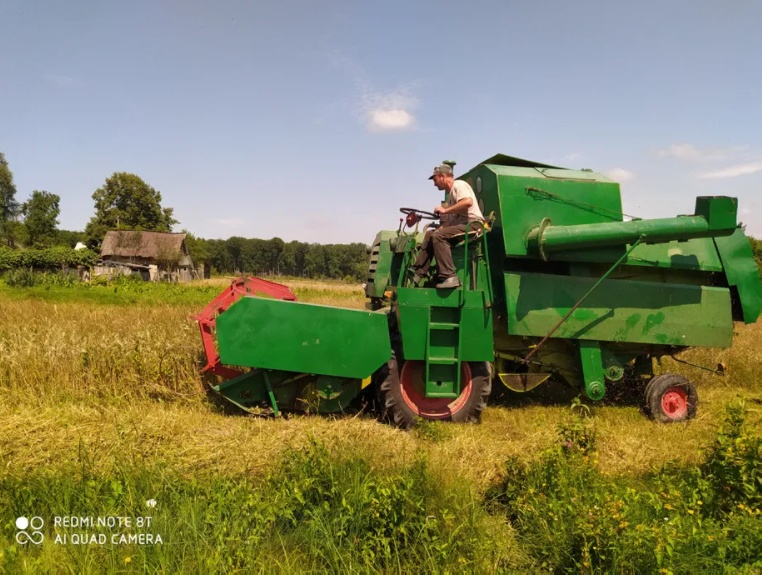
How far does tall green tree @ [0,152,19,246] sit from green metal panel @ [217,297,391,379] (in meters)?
69.1

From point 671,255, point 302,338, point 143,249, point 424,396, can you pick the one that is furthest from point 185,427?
point 143,249

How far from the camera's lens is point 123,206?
54.7m

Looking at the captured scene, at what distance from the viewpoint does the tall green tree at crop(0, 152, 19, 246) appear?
59.3 m

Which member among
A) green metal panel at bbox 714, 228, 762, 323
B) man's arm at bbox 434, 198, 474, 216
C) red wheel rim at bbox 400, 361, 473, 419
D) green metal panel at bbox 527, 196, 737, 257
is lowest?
red wheel rim at bbox 400, 361, 473, 419

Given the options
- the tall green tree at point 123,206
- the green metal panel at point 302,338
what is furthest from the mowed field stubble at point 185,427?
the tall green tree at point 123,206

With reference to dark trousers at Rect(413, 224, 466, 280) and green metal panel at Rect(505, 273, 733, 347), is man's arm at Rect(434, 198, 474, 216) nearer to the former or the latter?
dark trousers at Rect(413, 224, 466, 280)

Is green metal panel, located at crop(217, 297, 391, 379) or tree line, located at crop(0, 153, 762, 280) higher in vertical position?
tree line, located at crop(0, 153, 762, 280)

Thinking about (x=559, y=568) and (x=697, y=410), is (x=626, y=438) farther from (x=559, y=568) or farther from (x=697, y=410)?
(x=559, y=568)

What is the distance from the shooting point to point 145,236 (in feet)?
149

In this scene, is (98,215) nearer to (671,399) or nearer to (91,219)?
(91,219)

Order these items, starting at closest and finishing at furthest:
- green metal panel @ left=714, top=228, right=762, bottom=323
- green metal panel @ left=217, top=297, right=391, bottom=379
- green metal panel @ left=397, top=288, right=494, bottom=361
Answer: green metal panel @ left=217, top=297, right=391, bottom=379
green metal panel @ left=397, top=288, right=494, bottom=361
green metal panel @ left=714, top=228, right=762, bottom=323

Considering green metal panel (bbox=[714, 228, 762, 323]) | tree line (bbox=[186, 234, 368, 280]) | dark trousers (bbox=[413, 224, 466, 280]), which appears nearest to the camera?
dark trousers (bbox=[413, 224, 466, 280])

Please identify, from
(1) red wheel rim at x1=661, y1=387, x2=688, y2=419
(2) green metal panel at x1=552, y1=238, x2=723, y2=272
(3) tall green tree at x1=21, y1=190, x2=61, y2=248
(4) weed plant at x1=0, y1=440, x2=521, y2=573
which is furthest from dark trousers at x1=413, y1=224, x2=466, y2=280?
(3) tall green tree at x1=21, y1=190, x2=61, y2=248

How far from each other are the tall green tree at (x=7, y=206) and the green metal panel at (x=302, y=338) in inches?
2720
